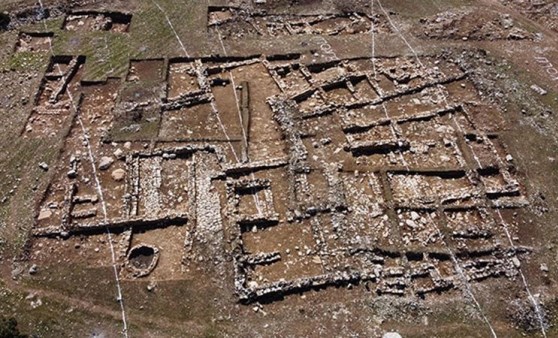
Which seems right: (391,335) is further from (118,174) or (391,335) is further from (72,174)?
(72,174)

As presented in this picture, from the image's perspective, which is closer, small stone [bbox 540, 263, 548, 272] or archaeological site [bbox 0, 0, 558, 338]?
archaeological site [bbox 0, 0, 558, 338]

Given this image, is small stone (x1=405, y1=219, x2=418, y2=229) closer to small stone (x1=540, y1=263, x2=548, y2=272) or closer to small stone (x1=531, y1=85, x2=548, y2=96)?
small stone (x1=540, y1=263, x2=548, y2=272)

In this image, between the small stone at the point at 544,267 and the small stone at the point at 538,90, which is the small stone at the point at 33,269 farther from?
the small stone at the point at 538,90

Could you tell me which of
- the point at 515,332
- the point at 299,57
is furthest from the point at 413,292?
the point at 299,57

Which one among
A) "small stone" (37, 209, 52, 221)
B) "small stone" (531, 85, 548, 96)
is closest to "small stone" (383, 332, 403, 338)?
"small stone" (37, 209, 52, 221)

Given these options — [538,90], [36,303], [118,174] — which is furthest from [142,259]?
[538,90]

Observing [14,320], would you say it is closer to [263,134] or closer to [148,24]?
Answer: [263,134]
